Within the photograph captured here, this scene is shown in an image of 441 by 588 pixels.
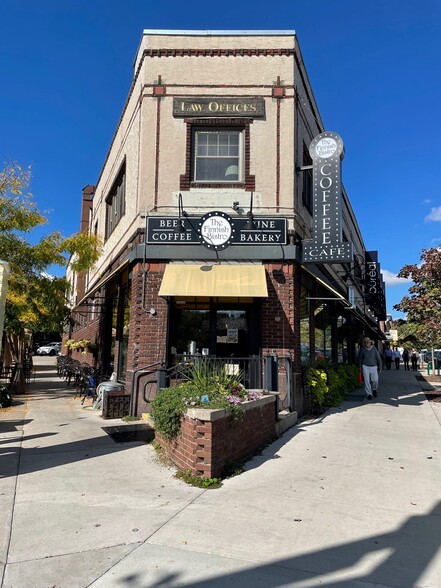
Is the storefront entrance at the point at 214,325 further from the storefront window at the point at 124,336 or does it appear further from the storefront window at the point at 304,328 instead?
the storefront window at the point at 124,336

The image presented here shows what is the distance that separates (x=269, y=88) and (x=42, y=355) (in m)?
49.5

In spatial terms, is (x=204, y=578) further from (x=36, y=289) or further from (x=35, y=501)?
(x=36, y=289)

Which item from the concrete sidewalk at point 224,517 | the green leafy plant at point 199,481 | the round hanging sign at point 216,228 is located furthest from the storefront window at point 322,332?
the green leafy plant at point 199,481

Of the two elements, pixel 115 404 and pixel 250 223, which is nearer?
pixel 115 404

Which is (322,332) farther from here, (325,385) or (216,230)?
(216,230)

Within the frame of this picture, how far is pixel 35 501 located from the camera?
192 inches

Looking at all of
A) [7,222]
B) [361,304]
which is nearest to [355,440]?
[7,222]

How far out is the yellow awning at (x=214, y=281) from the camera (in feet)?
31.0

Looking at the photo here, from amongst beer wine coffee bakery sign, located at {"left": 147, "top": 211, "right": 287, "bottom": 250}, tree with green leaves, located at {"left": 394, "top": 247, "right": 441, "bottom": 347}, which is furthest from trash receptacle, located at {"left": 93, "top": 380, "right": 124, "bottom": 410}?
tree with green leaves, located at {"left": 394, "top": 247, "right": 441, "bottom": 347}

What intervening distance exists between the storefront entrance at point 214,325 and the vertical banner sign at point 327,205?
1.82 metres

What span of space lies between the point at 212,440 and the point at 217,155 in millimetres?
7268

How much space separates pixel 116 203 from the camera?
14969 mm

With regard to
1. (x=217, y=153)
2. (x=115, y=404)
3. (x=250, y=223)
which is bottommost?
(x=115, y=404)

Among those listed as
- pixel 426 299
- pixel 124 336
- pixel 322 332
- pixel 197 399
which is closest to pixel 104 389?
pixel 124 336
